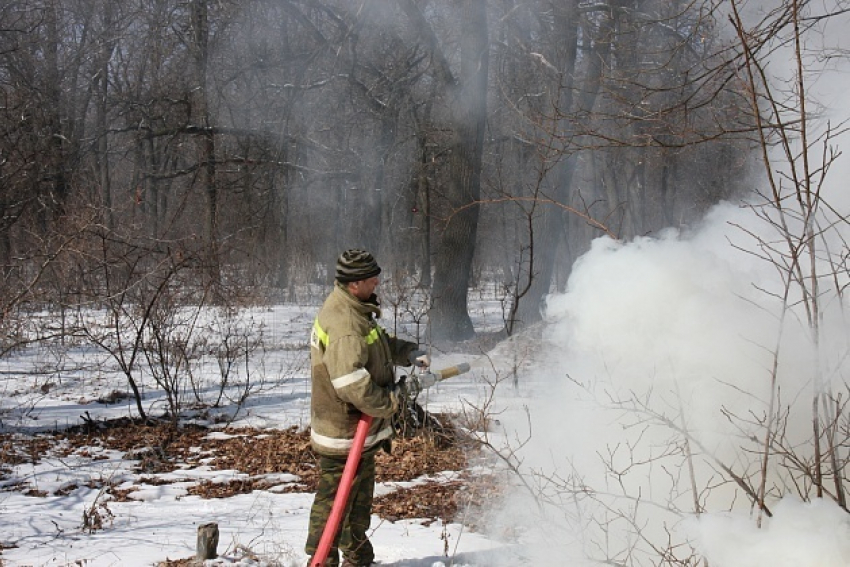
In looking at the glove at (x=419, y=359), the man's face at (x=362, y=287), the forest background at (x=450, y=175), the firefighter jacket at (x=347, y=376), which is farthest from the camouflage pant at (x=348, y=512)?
the forest background at (x=450, y=175)

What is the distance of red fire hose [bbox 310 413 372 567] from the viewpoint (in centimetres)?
360

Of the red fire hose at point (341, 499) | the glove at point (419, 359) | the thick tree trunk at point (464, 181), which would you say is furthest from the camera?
the thick tree trunk at point (464, 181)

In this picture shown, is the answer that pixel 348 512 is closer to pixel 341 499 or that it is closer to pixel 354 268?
pixel 341 499

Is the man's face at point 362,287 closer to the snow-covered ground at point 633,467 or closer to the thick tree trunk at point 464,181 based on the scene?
the snow-covered ground at point 633,467

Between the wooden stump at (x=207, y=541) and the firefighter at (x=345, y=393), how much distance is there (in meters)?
0.58

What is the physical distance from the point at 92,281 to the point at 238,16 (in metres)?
5.16

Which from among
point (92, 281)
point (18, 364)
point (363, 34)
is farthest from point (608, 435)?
point (363, 34)

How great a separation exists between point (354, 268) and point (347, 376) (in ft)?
1.87

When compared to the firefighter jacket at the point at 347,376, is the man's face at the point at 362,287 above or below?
above

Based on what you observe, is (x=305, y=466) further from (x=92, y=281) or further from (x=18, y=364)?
(x=18, y=364)

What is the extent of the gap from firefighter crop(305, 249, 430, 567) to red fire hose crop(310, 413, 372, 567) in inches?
5.1

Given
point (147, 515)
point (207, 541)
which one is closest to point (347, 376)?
point (207, 541)

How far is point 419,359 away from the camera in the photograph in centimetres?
401

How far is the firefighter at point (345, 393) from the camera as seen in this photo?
144 inches
